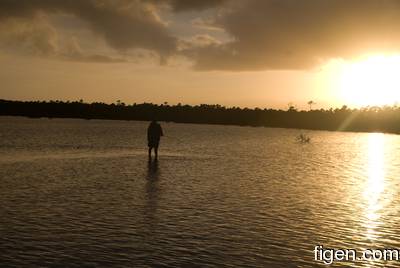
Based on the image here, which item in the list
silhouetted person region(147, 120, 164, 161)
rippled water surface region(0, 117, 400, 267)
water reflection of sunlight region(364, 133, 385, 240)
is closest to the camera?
rippled water surface region(0, 117, 400, 267)

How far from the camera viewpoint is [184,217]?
607 inches

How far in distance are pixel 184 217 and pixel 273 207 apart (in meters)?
3.99

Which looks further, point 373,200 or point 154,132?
point 154,132

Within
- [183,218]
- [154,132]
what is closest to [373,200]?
[183,218]

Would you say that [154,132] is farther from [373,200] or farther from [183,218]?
[183,218]

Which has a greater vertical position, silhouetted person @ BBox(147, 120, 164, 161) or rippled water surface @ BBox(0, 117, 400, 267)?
silhouetted person @ BBox(147, 120, 164, 161)

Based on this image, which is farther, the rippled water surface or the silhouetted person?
the silhouetted person

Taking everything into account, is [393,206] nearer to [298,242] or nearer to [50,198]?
[298,242]

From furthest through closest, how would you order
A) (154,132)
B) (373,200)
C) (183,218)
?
(154,132)
(373,200)
(183,218)

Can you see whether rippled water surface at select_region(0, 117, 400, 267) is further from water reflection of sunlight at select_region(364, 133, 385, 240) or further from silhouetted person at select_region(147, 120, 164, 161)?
silhouetted person at select_region(147, 120, 164, 161)

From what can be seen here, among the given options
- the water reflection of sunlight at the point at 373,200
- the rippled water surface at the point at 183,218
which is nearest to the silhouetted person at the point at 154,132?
the rippled water surface at the point at 183,218

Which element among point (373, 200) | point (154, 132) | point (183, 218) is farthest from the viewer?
point (154, 132)

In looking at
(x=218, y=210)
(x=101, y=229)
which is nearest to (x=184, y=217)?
(x=218, y=210)

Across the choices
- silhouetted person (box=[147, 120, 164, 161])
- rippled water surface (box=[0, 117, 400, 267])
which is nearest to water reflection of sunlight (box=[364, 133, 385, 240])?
rippled water surface (box=[0, 117, 400, 267])
